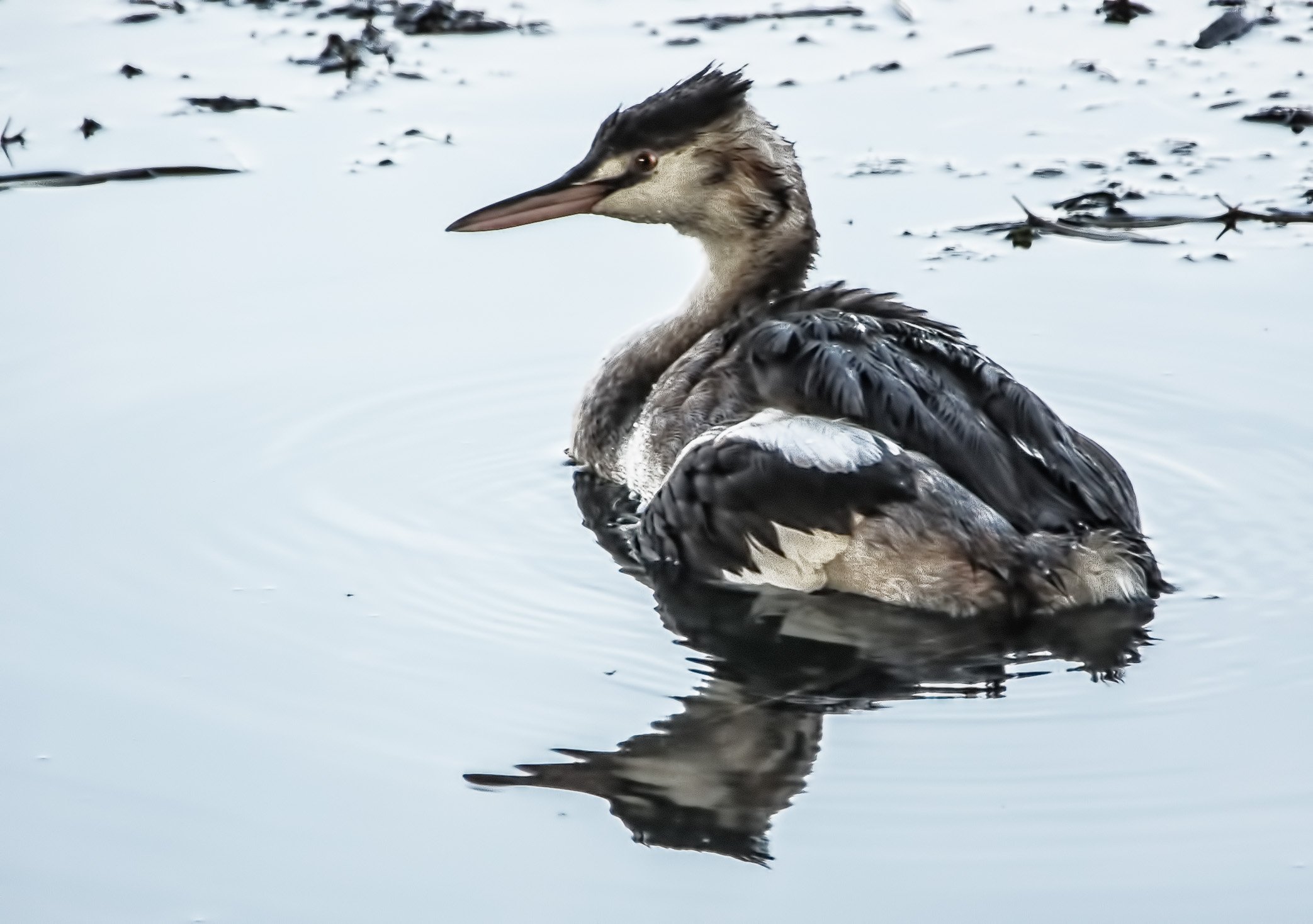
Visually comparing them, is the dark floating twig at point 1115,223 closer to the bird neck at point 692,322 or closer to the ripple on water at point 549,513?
the ripple on water at point 549,513

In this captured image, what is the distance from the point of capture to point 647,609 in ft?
17.3

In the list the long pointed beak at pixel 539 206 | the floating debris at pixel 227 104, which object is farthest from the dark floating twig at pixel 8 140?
the long pointed beak at pixel 539 206

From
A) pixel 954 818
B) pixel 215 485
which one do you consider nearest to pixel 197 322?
pixel 215 485

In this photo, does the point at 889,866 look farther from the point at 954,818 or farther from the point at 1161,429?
the point at 1161,429

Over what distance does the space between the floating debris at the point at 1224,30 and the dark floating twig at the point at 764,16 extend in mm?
1585

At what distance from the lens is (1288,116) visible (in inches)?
334

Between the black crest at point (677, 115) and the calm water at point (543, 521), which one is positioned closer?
the calm water at point (543, 521)

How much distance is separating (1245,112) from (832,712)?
4.87 meters

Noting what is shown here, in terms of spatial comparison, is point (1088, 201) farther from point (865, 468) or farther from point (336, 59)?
point (336, 59)

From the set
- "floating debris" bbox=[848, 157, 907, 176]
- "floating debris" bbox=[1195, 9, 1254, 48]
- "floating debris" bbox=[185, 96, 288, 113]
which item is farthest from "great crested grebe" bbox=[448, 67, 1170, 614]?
"floating debris" bbox=[1195, 9, 1254, 48]

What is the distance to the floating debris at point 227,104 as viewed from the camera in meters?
8.65

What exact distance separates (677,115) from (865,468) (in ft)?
5.21

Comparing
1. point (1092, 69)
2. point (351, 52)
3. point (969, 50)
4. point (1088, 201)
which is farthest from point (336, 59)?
point (1088, 201)

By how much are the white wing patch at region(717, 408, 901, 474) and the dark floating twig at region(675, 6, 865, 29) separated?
4801 mm
